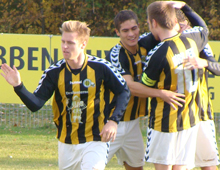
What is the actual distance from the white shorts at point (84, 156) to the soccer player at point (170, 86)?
49 cm

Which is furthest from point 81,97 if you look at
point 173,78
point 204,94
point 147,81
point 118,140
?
point 204,94

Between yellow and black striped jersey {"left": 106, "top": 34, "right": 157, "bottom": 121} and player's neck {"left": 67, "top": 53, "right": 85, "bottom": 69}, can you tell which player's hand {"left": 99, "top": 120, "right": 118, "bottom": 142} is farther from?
yellow and black striped jersey {"left": 106, "top": 34, "right": 157, "bottom": 121}

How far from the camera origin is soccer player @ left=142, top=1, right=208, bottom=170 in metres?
4.20

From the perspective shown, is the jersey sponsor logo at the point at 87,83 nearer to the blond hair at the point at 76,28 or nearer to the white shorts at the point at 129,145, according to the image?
the blond hair at the point at 76,28

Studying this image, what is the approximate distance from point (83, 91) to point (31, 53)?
500 centimetres

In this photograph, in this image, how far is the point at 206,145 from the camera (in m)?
4.62

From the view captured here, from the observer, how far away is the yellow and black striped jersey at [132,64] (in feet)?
16.3

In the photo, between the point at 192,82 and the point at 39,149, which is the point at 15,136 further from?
the point at 192,82

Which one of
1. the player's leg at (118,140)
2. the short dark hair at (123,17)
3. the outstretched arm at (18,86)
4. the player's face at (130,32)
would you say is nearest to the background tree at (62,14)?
the short dark hair at (123,17)

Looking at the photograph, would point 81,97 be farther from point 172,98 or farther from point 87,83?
point 172,98

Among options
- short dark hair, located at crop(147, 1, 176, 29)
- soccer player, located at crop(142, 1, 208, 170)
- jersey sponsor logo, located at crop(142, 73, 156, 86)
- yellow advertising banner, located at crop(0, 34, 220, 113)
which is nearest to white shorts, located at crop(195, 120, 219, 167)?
soccer player, located at crop(142, 1, 208, 170)

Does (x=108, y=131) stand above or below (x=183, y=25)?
below

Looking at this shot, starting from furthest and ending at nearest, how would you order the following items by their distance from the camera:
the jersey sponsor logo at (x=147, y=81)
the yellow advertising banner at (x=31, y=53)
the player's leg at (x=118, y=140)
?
the yellow advertising banner at (x=31, y=53) → the player's leg at (x=118, y=140) → the jersey sponsor logo at (x=147, y=81)

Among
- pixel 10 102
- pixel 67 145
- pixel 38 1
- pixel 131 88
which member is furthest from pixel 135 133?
pixel 38 1
